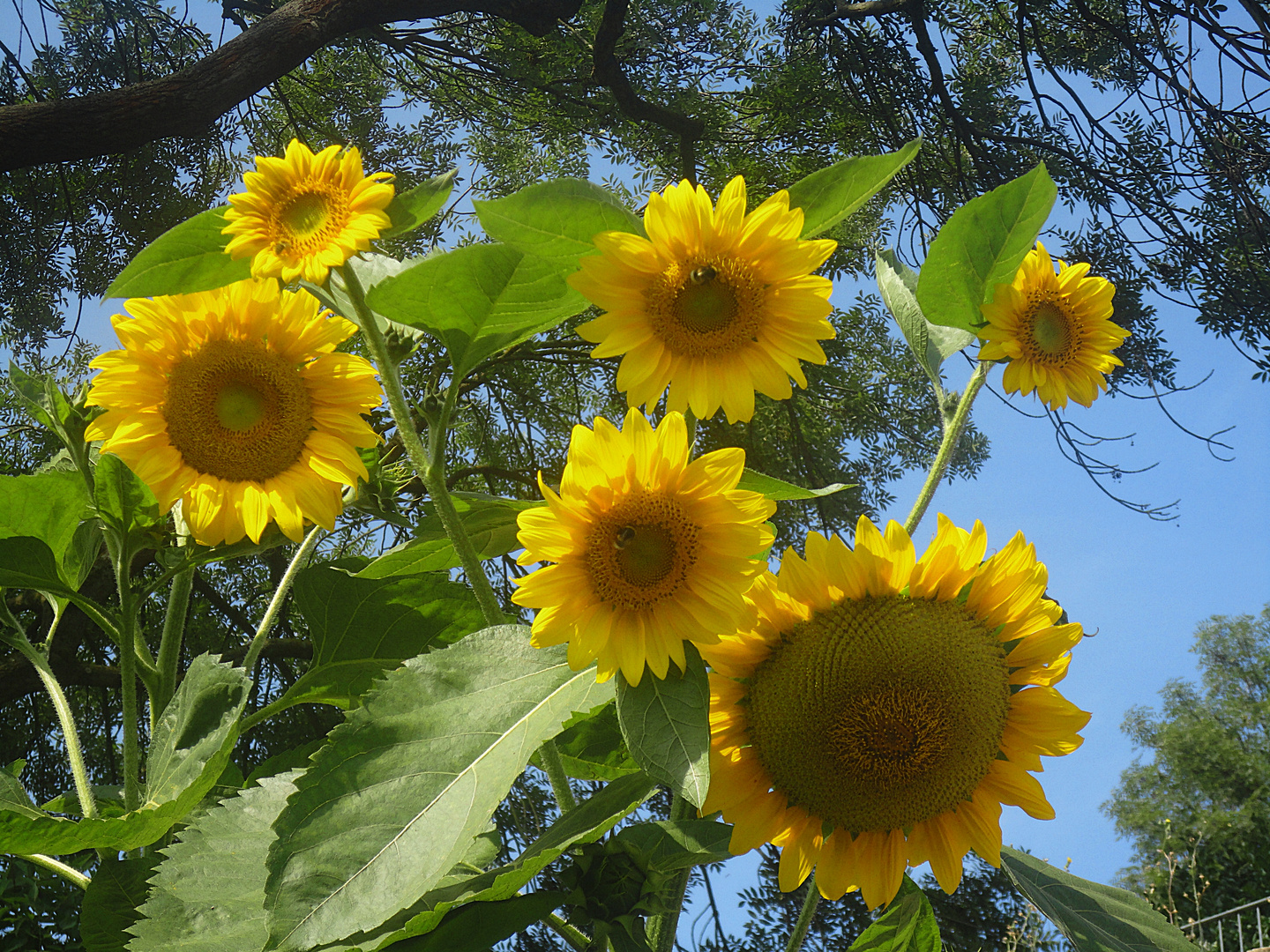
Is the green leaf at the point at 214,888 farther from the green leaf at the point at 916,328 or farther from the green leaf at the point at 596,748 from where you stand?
the green leaf at the point at 916,328

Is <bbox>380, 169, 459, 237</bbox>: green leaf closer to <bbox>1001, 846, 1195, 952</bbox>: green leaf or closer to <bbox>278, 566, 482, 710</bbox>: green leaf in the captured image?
<bbox>278, 566, 482, 710</bbox>: green leaf

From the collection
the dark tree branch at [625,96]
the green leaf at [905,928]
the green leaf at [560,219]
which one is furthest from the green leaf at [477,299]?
the dark tree branch at [625,96]

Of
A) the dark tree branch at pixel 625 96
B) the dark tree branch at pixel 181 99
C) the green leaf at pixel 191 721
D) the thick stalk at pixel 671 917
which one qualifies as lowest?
the thick stalk at pixel 671 917

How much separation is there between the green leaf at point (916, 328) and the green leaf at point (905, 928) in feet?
0.65

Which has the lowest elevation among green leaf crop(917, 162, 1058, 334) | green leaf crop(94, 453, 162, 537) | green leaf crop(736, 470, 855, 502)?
green leaf crop(736, 470, 855, 502)

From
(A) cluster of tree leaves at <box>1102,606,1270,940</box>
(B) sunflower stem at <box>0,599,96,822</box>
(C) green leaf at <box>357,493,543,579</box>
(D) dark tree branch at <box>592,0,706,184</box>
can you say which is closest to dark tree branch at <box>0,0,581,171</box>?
(D) dark tree branch at <box>592,0,706,184</box>

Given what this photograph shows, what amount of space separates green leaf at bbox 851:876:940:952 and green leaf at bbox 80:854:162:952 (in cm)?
30

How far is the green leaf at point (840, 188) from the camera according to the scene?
0.30 m

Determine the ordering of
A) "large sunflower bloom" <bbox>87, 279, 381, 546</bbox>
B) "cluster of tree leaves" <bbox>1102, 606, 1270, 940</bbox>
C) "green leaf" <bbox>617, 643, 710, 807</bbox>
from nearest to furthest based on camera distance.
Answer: "green leaf" <bbox>617, 643, 710, 807</bbox> → "large sunflower bloom" <bbox>87, 279, 381, 546</bbox> → "cluster of tree leaves" <bbox>1102, 606, 1270, 940</bbox>

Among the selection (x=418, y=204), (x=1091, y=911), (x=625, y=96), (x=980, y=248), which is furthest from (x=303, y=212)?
(x=625, y=96)

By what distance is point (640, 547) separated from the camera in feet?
0.98

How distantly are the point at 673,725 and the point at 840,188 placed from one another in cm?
18

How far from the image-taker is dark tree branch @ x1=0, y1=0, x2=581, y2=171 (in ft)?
4.96

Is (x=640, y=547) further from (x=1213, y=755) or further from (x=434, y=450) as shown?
(x=1213, y=755)
